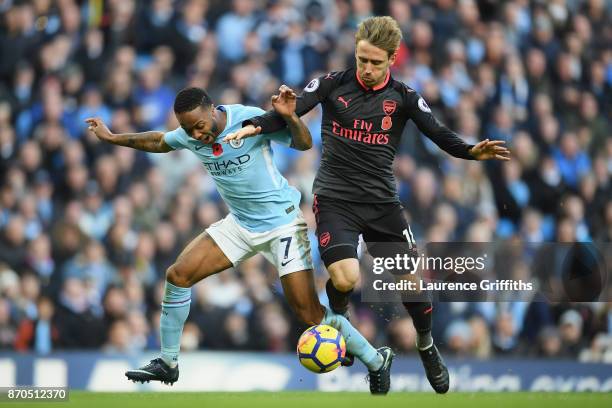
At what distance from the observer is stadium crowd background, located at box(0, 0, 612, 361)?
12.3 meters

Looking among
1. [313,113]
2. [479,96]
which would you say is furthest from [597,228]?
[313,113]

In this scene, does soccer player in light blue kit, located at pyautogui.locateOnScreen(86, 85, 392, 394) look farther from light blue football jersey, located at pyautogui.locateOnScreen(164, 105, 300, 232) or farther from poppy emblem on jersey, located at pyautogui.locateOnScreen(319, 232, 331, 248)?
poppy emblem on jersey, located at pyautogui.locateOnScreen(319, 232, 331, 248)

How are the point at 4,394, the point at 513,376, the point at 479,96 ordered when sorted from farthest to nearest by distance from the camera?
the point at 479,96
the point at 513,376
the point at 4,394

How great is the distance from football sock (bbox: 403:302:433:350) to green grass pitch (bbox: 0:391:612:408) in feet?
1.47

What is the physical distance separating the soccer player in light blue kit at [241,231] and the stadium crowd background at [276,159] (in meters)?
2.33

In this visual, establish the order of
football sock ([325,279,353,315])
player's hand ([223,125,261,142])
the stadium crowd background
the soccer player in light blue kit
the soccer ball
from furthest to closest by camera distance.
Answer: the stadium crowd background, football sock ([325,279,353,315]), the soccer player in light blue kit, the soccer ball, player's hand ([223,125,261,142])

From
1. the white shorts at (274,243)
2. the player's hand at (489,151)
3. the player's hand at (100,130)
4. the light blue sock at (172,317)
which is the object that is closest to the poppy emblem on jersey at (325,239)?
the white shorts at (274,243)

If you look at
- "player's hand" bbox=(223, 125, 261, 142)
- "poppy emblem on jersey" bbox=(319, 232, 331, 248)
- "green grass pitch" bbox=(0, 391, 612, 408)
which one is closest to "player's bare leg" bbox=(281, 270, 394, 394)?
"green grass pitch" bbox=(0, 391, 612, 408)

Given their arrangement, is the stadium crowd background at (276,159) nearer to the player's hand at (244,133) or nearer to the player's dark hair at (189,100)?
the player's hand at (244,133)

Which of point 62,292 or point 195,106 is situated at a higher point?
point 195,106

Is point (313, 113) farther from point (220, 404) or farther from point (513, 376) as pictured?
point (220, 404)

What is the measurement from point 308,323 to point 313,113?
18.3ft

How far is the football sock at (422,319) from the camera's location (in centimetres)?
903

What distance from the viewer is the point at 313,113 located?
1409cm
